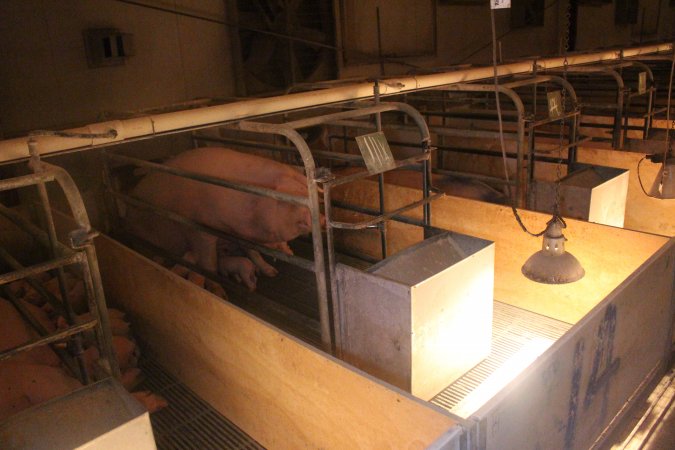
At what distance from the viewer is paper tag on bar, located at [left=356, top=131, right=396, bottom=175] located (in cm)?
236

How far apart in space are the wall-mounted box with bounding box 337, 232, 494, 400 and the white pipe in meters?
0.78

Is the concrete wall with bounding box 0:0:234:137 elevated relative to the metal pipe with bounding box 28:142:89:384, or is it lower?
elevated

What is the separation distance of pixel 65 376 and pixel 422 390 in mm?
1472

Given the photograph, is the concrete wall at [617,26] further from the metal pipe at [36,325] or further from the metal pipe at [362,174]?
the metal pipe at [36,325]

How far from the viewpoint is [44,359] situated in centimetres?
238

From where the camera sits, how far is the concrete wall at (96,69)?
11.4ft

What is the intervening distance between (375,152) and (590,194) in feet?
4.88

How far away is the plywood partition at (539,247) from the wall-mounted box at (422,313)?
59 centimetres

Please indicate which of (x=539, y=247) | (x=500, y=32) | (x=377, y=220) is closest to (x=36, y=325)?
(x=377, y=220)

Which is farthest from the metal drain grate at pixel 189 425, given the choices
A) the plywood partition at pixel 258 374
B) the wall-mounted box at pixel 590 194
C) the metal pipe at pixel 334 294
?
the wall-mounted box at pixel 590 194

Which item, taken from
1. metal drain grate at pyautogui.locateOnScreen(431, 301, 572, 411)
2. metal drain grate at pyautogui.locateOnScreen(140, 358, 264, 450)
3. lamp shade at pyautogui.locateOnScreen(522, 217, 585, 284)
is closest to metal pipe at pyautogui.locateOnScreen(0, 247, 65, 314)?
metal drain grate at pyautogui.locateOnScreen(140, 358, 264, 450)

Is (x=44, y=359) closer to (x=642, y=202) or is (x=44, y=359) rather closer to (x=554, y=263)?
(x=554, y=263)

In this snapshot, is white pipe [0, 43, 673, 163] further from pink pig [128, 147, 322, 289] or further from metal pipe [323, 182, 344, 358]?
pink pig [128, 147, 322, 289]

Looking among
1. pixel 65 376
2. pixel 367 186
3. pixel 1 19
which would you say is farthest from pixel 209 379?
pixel 1 19
